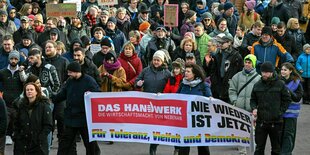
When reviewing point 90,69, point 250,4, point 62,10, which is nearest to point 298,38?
point 250,4

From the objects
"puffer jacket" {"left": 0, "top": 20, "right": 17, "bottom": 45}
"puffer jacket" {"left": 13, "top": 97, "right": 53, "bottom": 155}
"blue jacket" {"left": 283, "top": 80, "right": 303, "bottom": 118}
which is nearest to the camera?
"puffer jacket" {"left": 13, "top": 97, "right": 53, "bottom": 155}

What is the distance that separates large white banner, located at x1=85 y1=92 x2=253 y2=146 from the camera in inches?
600

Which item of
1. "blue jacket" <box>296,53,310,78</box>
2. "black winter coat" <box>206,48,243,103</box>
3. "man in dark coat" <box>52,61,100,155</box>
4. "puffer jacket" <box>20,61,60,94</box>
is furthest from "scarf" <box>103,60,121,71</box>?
"blue jacket" <box>296,53,310,78</box>

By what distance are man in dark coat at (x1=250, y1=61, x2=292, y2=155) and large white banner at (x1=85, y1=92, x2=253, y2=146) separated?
26 centimetres

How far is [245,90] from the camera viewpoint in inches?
647

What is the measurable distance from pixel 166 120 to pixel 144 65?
5.20 meters

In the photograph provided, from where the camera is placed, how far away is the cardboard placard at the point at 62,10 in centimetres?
2252

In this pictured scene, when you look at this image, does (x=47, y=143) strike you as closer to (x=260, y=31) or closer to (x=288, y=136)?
(x=288, y=136)

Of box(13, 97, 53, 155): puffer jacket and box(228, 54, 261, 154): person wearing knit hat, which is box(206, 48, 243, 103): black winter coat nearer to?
box(228, 54, 261, 154): person wearing knit hat

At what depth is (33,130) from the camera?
46.9 ft

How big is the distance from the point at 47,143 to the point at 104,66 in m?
3.92

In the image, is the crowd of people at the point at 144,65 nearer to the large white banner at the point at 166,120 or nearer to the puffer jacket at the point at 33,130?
the puffer jacket at the point at 33,130

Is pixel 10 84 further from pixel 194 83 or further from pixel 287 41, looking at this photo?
pixel 287 41

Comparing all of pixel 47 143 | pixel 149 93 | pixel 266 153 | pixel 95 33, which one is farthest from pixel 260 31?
pixel 47 143
